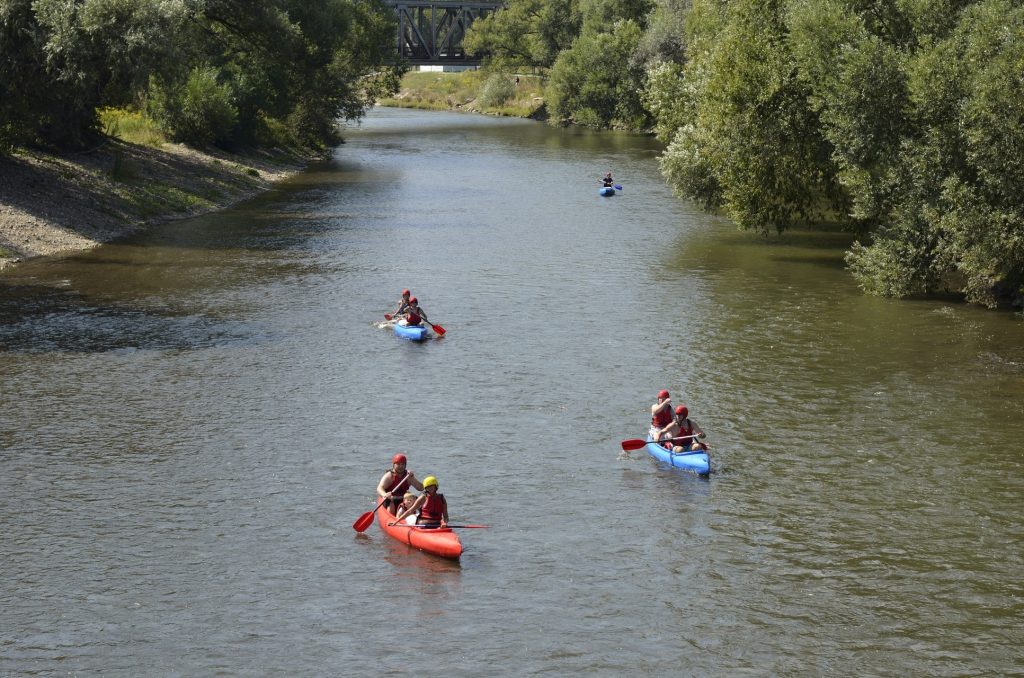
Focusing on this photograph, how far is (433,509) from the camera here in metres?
21.7

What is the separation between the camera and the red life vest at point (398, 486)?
22.8 meters

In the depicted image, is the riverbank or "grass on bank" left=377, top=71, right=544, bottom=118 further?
"grass on bank" left=377, top=71, right=544, bottom=118

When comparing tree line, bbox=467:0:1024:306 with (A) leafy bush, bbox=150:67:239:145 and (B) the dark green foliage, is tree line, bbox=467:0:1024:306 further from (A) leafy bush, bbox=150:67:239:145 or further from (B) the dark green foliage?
(A) leafy bush, bbox=150:67:239:145

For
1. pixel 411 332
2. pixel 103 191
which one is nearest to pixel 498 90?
pixel 103 191

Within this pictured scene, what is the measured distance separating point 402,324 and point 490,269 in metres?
11.1

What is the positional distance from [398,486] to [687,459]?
635 cm

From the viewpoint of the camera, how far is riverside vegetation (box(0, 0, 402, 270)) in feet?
157

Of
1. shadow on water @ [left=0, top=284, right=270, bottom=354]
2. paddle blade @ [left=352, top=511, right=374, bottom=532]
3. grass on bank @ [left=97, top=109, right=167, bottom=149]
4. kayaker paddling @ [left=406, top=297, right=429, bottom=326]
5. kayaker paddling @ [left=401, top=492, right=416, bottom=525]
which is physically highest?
grass on bank @ [left=97, top=109, right=167, bottom=149]

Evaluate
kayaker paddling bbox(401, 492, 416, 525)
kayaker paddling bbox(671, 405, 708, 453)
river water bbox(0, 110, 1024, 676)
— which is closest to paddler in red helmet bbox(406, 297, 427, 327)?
river water bbox(0, 110, 1024, 676)

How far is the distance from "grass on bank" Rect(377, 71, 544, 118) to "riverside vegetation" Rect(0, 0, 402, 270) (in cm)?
5077

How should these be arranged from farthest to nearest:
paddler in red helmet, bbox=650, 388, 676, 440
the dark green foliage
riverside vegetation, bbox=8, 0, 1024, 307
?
1. riverside vegetation, bbox=8, 0, 1024, 307
2. the dark green foliage
3. paddler in red helmet, bbox=650, 388, 676, 440

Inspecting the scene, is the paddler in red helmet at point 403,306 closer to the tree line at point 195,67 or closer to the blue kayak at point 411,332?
the blue kayak at point 411,332

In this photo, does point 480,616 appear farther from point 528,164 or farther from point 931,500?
point 528,164

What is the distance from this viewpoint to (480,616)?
62.6 ft
